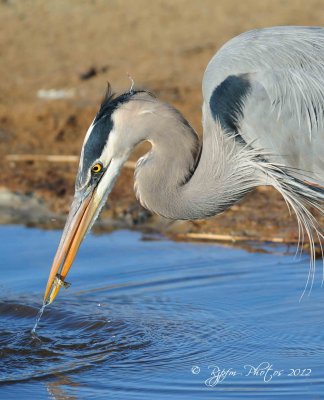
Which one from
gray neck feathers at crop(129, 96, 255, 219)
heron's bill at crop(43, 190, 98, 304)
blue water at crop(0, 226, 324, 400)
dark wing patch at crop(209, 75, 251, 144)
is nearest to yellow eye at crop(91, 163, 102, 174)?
heron's bill at crop(43, 190, 98, 304)

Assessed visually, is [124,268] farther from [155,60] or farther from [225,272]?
[155,60]

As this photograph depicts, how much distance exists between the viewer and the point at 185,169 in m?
5.62

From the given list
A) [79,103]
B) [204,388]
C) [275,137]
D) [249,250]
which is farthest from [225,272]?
[79,103]

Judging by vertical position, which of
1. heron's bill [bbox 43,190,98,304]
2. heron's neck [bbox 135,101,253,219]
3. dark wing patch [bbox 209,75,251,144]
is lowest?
heron's bill [bbox 43,190,98,304]

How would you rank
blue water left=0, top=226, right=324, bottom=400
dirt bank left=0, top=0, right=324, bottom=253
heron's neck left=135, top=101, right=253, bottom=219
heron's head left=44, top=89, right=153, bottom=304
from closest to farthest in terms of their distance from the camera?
blue water left=0, top=226, right=324, bottom=400 → heron's head left=44, top=89, right=153, bottom=304 → heron's neck left=135, top=101, right=253, bottom=219 → dirt bank left=0, top=0, right=324, bottom=253

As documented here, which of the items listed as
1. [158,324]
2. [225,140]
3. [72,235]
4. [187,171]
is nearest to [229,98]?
[225,140]

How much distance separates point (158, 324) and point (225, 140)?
4.07 ft

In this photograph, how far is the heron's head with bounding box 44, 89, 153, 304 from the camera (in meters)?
5.41

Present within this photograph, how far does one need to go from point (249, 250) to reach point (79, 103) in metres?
3.91

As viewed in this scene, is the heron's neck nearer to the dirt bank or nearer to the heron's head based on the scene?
the heron's head

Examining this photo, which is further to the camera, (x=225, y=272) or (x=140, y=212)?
(x=140, y=212)

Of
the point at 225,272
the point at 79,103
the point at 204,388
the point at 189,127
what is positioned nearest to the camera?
the point at 204,388

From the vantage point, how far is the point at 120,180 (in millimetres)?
9133

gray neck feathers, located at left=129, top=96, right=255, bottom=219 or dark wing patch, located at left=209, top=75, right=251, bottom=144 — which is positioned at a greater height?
dark wing patch, located at left=209, top=75, right=251, bottom=144
